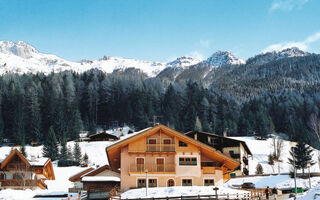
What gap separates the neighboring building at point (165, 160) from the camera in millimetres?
37938

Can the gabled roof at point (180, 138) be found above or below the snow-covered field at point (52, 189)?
above

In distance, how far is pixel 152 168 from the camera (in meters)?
38.1

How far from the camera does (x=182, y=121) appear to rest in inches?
5128

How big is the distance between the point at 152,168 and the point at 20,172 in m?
24.1

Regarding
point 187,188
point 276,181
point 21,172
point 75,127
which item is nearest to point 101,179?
point 187,188

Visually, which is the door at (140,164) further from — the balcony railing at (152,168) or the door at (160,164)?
the door at (160,164)

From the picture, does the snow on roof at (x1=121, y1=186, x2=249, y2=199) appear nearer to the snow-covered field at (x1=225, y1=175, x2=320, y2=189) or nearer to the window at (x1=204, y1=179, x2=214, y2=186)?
the window at (x1=204, y1=179, x2=214, y2=186)

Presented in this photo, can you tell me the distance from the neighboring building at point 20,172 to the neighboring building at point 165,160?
18.6 m

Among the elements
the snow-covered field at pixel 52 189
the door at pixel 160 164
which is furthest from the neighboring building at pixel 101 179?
the door at pixel 160 164

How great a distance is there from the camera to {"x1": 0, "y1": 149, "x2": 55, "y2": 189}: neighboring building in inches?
2016

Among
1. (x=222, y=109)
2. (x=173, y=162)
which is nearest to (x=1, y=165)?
(x=173, y=162)

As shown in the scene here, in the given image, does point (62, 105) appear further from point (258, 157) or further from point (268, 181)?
point (268, 181)

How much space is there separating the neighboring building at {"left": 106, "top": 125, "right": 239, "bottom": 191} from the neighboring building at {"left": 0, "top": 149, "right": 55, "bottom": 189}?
61.1 feet

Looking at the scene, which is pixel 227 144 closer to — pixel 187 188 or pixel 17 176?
pixel 17 176
